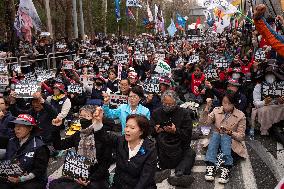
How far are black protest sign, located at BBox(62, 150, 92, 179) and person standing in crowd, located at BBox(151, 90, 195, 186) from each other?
198cm

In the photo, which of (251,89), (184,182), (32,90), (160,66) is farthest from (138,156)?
(160,66)

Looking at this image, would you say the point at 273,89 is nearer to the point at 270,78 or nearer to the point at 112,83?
the point at 270,78

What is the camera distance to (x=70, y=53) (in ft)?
77.8

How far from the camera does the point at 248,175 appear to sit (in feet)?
22.1

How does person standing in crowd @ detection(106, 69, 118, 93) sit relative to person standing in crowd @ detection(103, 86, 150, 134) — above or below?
below

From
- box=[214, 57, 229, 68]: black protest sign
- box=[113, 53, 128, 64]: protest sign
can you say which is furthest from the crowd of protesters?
box=[113, 53, 128, 64]: protest sign

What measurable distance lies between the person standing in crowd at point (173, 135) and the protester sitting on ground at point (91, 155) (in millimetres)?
1725

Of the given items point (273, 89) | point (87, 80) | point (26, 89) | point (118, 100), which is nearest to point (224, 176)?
point (118, 100)

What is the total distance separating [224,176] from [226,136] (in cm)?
64

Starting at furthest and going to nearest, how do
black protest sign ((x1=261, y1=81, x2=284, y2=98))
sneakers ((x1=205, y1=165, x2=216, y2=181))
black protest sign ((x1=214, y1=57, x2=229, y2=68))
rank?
black protest sign ((x1=214, y1=57, x2=229, y2=68)) < black protest sign ((x1=261, y1=81, x2=284, y2=98)) < sneakers ((x1=205, y1=165, x2=216, y2=181))

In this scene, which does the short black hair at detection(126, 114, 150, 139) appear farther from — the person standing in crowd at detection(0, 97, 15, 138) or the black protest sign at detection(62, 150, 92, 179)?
the person standing in crowd at detection(0, 97, 15, 138)

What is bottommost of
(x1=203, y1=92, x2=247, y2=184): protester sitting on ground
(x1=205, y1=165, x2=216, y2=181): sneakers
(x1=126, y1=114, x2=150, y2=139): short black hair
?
(x1=205, y1=165, x2=216, y2=181): sneakers

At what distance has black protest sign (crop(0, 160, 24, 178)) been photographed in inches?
197

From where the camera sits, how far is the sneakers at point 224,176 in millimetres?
6387
